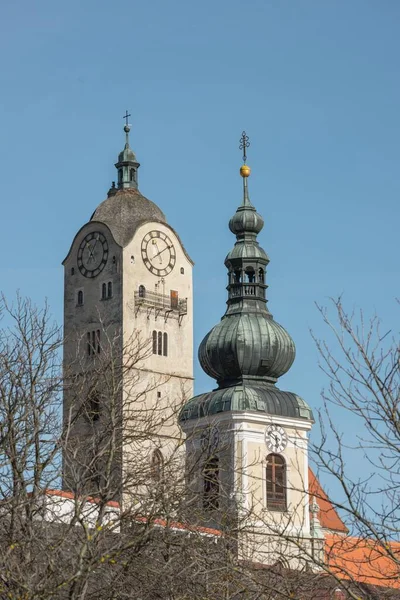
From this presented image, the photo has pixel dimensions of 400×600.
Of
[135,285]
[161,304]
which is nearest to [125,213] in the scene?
[135,285]

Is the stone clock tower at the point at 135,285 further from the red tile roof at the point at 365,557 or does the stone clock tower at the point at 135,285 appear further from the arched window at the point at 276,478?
the red tile roof at the point at 365,557

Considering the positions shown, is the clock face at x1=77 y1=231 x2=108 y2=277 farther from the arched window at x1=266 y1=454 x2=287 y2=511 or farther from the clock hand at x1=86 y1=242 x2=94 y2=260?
the arched window at x1=266 y1=454 x2=287 y2=511

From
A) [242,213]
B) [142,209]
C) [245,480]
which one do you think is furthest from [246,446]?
[142,209]

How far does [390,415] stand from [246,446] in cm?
3467

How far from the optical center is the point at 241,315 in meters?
51.3

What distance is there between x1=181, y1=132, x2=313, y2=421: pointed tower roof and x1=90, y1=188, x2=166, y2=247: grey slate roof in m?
30.6

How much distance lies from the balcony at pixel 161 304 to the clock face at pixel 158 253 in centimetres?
143

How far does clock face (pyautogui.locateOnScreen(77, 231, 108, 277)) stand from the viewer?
8338 centimetres

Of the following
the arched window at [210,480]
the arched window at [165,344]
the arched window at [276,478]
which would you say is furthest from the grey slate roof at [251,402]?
the arched window at [165,344]

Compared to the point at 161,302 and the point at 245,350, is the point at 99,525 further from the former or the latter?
the point at 161,302

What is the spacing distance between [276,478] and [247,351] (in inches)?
170

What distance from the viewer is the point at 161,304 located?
82.3 m

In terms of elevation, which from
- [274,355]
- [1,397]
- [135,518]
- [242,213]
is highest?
[242,213]

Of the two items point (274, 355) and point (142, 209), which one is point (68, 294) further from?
point (274, 355)
